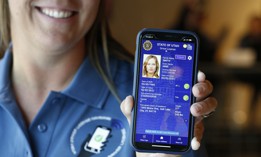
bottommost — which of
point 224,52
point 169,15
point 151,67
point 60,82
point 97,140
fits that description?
point 224,52

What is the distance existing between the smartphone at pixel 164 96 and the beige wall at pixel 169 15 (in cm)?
503

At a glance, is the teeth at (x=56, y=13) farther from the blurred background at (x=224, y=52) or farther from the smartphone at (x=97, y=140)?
the blurred background at (x=224, y=52)

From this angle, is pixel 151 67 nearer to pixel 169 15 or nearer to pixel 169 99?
pixel 169 99

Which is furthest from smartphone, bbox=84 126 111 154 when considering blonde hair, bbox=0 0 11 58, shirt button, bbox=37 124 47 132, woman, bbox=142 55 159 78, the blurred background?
the blurred background

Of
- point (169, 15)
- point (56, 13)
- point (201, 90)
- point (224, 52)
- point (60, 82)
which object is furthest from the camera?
point (224, 52)

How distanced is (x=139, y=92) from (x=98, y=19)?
393mm

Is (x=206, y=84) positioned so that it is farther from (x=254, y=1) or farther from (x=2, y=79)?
(x=254, y=1)

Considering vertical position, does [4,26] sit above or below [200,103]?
above

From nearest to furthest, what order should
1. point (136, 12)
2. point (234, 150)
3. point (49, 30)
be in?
point (49, 30)
point (234, 150)
point (136, 12)

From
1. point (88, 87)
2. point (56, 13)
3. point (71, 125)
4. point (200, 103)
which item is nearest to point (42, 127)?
point (71, 125)

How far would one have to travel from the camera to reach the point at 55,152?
4.39 ft

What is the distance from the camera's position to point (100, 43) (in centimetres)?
155

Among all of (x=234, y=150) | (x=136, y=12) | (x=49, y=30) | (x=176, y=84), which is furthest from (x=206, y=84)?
(x=136, y=12)

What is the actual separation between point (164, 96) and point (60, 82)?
382 millimetres
